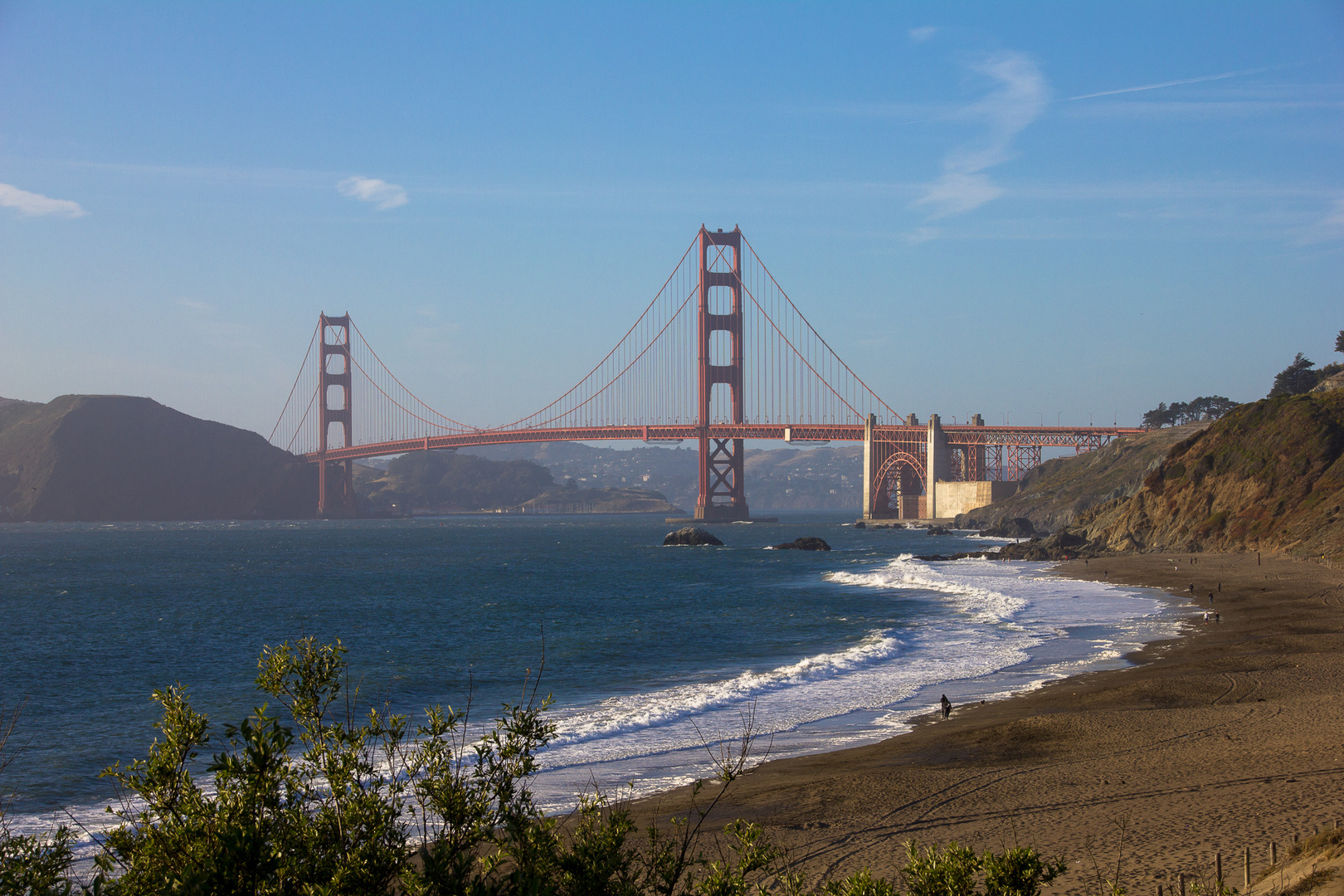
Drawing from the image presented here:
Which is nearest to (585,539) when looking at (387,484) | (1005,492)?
(1005,492)

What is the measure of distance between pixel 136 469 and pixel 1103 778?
143264 millimetres

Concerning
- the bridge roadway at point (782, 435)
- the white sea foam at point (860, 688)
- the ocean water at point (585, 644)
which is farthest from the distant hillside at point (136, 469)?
the white sea foam at point (860, 688)

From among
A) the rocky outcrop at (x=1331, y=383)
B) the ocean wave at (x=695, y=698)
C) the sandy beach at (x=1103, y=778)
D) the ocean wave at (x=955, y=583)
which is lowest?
the ocean wave at (x=955, y=583)

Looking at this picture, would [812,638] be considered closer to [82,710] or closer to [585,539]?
[82,710]

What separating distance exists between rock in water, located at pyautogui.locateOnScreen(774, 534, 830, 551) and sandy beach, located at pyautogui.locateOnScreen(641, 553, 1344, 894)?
4761cm

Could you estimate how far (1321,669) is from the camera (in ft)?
57.0

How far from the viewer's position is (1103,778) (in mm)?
11297

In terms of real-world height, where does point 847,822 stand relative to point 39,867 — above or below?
below

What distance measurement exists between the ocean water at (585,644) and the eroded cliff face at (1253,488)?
9.29 meters

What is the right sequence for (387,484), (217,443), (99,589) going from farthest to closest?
1. (387,484)
2. (217,443)
3. (99,589)

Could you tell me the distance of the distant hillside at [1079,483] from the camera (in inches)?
2943

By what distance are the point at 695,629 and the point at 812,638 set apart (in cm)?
402

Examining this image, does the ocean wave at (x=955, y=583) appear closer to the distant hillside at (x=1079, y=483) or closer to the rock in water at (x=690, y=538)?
the rock in water at (x=690, y=538)

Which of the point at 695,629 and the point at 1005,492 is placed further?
the point at 1005,492
